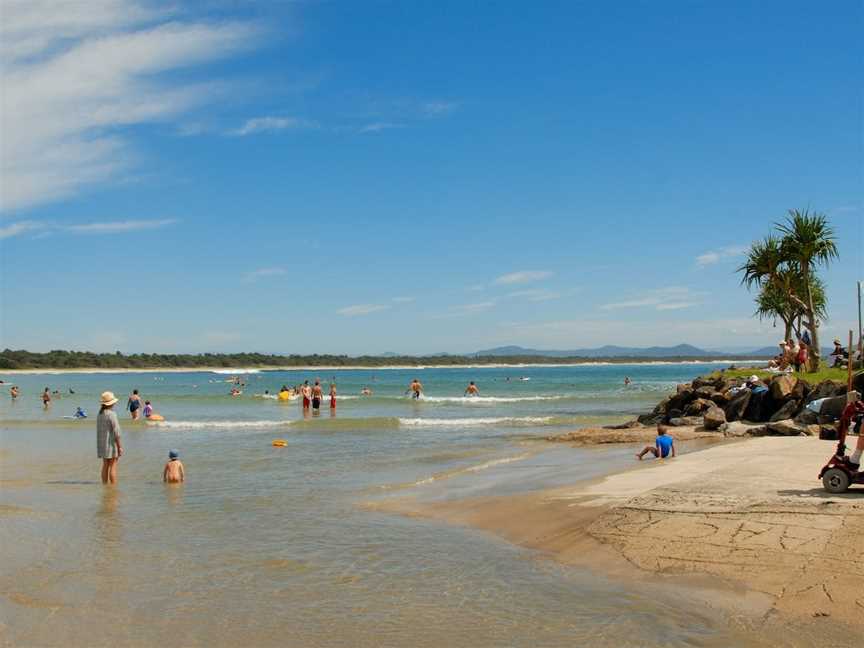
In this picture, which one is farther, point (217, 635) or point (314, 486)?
point (314, 486)

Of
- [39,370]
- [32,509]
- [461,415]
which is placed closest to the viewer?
[32,509]

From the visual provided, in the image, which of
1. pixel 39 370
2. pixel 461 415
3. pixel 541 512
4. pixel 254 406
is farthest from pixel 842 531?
pixel 39 370

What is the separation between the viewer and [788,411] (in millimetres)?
21422

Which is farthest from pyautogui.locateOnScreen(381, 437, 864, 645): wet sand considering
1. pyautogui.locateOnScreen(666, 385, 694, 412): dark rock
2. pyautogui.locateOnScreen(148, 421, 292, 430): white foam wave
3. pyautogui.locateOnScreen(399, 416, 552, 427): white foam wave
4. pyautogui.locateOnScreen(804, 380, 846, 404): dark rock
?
pyautogui.locateOnScreen(148, 421, 292, 430): white foam wave

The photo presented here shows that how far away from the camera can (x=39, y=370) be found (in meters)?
154

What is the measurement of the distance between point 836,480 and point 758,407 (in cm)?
1400

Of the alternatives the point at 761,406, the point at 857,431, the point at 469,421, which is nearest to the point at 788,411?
the point at 761,406

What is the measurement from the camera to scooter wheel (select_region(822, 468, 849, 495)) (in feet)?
31.1

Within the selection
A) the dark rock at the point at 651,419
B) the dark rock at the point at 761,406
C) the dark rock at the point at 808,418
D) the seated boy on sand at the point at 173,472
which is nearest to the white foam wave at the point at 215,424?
the dark rock at the point at 651,419

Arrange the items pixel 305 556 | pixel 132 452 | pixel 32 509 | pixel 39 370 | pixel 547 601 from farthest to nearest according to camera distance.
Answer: pixel 39 370, pixel 132 452, pixel 32 509, pixel 305 556, pixel 547 601

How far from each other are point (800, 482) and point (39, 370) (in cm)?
16595

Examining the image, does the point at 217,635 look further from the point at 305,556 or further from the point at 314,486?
the point at 314,486

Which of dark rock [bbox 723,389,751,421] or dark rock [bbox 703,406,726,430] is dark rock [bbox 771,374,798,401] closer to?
dark rock [bbox 723,389,751,421]

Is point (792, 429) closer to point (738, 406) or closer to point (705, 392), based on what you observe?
point (738, 406)
